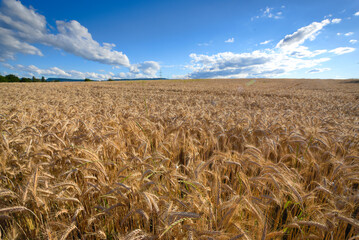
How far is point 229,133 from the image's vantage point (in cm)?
318

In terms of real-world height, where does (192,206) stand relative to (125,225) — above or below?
above

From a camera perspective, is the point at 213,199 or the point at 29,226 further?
the point at 213,199

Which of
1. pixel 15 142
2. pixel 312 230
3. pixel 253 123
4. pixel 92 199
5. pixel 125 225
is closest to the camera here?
pixel 312 230

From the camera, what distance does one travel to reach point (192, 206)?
1197 mm

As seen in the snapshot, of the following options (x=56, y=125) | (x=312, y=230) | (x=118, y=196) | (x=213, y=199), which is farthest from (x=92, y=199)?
(x=56, y=125)

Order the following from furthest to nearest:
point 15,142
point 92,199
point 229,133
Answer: point 229,133
point 15,142
point 92,199

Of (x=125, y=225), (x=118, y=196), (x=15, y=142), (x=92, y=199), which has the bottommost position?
(x=125, y=225)

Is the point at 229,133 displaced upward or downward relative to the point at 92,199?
upward

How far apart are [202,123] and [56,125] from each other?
10.8ft

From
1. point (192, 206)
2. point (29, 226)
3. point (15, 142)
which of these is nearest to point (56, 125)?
point (15, 142)

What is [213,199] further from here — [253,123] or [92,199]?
[253,123]

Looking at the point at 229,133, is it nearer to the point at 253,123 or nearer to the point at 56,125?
the point at 253,123

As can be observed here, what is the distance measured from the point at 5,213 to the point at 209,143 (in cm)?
254

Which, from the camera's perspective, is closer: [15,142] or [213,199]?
[213,199]
